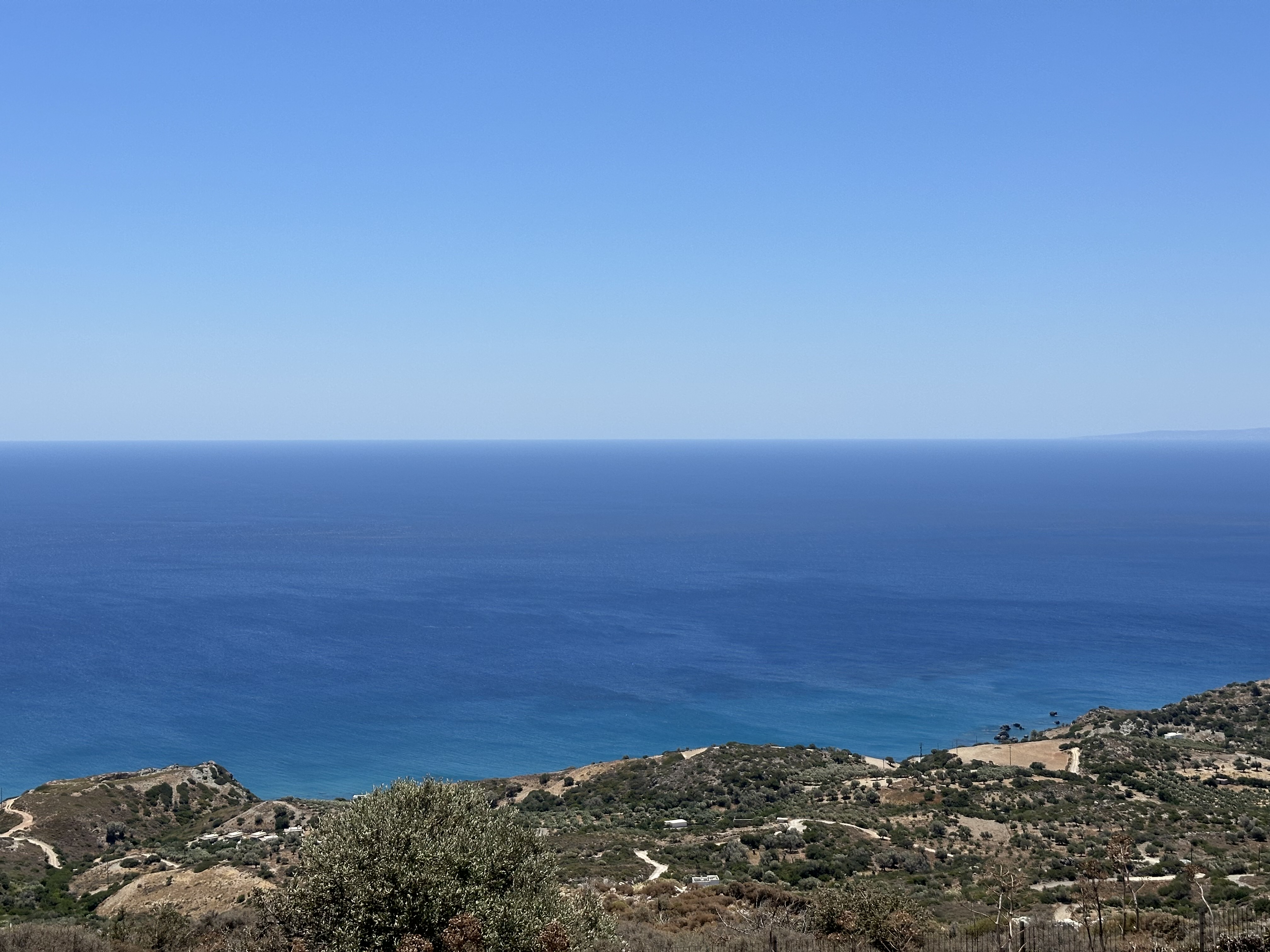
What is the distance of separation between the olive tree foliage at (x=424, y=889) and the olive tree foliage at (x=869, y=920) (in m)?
5.34

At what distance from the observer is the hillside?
27297mm

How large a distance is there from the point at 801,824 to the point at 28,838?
3327 cm

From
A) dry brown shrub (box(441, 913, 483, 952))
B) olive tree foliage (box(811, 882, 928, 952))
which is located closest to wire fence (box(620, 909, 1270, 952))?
olive tree foliage (box(811, 882, 928, 952))

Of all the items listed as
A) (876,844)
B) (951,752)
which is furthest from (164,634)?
(876,844)

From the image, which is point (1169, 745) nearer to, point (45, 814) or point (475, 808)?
point (475, 808)

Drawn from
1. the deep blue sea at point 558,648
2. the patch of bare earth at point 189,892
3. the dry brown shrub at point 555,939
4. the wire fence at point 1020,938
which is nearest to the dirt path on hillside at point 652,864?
the wire fence at point 1020,938

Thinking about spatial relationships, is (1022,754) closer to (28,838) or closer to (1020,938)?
(1020,938)

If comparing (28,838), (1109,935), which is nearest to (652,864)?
(1109,935)

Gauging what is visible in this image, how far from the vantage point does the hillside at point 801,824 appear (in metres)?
27.3

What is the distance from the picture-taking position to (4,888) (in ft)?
108

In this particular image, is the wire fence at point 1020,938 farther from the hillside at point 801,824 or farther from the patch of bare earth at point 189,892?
the patch of bare earth at point 189,892

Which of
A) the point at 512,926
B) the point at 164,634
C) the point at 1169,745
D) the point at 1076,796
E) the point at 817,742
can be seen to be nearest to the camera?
the point at 512,926

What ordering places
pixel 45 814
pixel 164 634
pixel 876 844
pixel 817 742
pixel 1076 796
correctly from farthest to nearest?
1. pixel 164 634
2. pixel 817 742
3. pixel 45 814
4. pixel 1076 796
5. pixel 876 844

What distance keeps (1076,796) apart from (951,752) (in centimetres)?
1512
